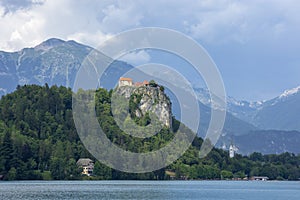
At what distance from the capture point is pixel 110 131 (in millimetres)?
181000

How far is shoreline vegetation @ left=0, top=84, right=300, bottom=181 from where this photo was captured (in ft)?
475

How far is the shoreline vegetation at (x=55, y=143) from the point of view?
144750 mm

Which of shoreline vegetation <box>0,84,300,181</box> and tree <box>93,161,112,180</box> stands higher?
shoreline vegetation <box>0,84,300,181</box>

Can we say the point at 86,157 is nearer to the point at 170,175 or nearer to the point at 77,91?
the point at 170,175

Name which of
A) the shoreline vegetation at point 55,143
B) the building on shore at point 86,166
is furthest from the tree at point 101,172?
the building on shore at point 86,166

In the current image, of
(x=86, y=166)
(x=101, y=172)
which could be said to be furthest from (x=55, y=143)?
(x=101, y=172)

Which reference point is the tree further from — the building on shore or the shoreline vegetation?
the building on shore

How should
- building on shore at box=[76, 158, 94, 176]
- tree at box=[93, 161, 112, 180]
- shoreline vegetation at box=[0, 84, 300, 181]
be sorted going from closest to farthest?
1. shoreline vegetation at box=[0, 84, 300, 181]
2. building on shore at box=[76, 158, 94, 176]
3. tree at box=[93, 161, 112, 180]

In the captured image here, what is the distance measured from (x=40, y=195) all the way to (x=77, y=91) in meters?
111

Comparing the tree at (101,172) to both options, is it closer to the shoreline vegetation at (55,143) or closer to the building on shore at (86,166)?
the shoreline vegetation at (55,143)

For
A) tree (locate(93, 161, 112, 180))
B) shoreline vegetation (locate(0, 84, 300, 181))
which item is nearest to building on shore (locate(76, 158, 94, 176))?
shoreline vegetation (locate(0, 84, 300, 181))

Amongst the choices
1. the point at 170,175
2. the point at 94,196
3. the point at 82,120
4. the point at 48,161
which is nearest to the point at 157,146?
the point at 170,175

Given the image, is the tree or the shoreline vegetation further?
the tree

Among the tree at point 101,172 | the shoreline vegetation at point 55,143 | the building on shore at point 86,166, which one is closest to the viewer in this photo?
the shoreline vegetation at point 55,143
